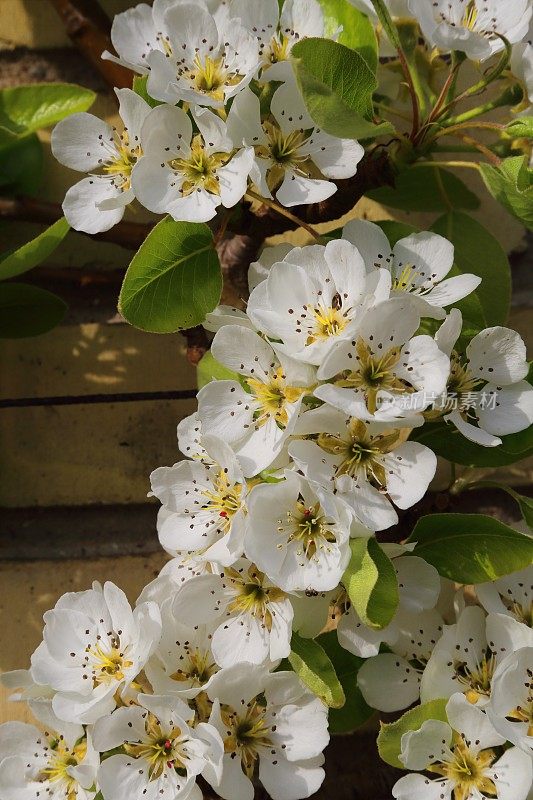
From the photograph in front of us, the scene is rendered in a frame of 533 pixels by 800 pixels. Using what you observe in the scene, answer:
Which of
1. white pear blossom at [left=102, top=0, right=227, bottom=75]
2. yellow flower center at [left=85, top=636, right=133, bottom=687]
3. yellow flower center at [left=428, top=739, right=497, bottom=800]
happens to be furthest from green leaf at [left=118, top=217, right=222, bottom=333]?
yellow flower center at [left=428, top=739, right=497, bottom=800]

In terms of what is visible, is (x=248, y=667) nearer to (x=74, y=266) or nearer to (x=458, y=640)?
(x=458, y=640)

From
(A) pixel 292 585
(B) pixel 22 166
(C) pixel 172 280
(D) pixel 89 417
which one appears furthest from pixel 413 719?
(B) pixel 22 166

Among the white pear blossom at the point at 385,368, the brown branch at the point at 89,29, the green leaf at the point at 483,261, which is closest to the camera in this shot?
the white pear blossom at the point at 385,368

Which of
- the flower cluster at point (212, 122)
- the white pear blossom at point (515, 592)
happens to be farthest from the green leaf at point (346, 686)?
the flower cluster at point (212, 122)

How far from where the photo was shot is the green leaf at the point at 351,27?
65 cm

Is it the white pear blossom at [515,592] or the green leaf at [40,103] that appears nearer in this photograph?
the white pear blossom at [515,592]

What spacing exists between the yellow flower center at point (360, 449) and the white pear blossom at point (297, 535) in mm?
28

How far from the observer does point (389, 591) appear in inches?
20.7

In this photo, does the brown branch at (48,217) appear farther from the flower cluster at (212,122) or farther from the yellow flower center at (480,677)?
the yellow flower center at (480,677)

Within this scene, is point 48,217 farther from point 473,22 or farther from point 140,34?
point 473,22

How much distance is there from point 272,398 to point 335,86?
0.21 metres

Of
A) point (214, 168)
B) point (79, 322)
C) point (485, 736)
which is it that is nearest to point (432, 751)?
point (485, 736)

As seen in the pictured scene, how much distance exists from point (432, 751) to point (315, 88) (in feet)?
1.43

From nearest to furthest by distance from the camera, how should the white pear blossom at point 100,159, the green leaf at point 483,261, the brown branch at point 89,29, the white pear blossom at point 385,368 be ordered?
the white pear blossom at point 385,368 → the white pear blossom at point 100,159 → the green leaf at point 483,261 → the brown branch at point 89,29
